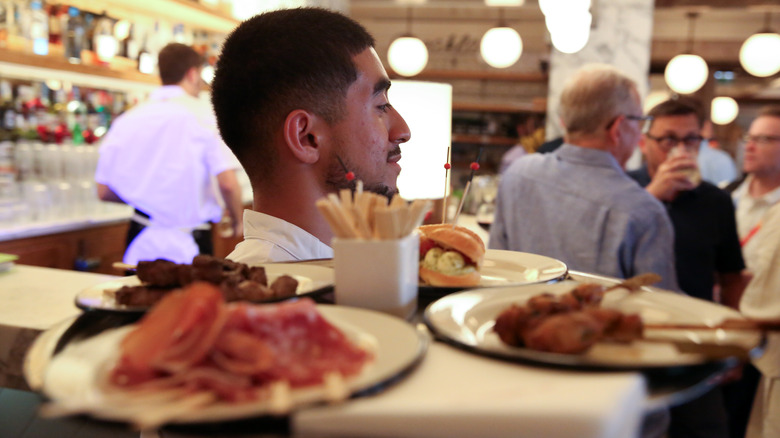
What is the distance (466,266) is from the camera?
1.18m

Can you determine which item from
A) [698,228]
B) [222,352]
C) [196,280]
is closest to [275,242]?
[196,280]

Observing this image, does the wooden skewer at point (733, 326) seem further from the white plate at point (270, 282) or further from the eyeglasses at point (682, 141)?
the eyeglasses at point (682, 141)

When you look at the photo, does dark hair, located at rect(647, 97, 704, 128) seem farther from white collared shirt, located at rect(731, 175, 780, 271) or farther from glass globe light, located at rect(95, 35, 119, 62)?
glass globe light, located at rect(95, 35, 119, 62)

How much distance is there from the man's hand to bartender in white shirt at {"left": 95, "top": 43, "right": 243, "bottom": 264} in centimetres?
227

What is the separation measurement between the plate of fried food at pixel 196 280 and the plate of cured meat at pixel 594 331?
226 mm

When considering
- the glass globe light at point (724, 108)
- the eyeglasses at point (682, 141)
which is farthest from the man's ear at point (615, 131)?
the glass globe light at point (724, 108)

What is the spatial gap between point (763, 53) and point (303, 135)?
606 cm

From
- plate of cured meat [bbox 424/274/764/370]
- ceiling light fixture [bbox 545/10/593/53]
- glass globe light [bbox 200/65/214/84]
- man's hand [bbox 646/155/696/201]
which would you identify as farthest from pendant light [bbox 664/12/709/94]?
plate of cured meat [bbox 424/274/764/370]

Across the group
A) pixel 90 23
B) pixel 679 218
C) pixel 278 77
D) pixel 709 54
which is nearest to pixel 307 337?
pixel 278 77

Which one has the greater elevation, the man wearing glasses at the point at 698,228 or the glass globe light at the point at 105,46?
the glass globe light at the point at 105,46

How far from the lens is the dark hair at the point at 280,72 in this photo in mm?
1520

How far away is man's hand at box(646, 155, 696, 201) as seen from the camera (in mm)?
2871

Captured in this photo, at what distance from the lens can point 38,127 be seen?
4188mm

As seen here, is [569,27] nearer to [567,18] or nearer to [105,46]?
[567,18]
